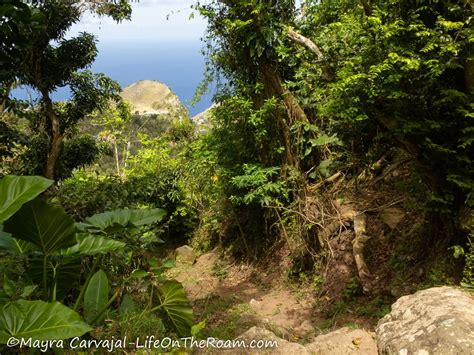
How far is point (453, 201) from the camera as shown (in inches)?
155

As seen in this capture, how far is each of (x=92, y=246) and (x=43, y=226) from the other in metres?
0.34

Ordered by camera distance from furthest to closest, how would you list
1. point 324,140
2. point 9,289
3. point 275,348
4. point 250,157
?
point 250,157 < point 324,140 < point 275,348 < point 9,289

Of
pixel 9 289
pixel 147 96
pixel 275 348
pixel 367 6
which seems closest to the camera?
pixel 9 289

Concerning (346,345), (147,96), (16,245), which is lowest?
(346,345)

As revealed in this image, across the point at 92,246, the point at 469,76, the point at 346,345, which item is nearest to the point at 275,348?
the point at 346,345

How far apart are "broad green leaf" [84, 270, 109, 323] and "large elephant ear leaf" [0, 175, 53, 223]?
33.2 inches

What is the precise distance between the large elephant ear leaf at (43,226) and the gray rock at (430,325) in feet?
6.94

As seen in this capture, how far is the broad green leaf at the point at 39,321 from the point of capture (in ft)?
6.09

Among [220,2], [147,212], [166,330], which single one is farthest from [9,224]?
[220,2]

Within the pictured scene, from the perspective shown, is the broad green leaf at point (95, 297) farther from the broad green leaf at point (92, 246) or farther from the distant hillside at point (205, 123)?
the distant hillside at point (205, 123)

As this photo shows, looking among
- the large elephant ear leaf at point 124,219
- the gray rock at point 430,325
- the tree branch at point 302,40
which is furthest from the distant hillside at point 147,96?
the gray rock at point 430,325

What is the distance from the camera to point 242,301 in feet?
21.9

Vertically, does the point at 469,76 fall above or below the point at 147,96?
below

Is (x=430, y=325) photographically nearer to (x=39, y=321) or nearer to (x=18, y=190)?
(x=39, y=321)
